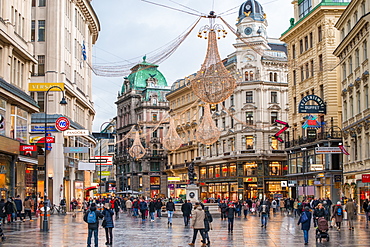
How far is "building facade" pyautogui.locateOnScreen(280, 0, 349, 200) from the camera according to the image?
56.3 meters

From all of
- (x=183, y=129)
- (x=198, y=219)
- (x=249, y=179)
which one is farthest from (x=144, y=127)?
(x=198, y=219)

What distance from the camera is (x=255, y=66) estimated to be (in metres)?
81.2

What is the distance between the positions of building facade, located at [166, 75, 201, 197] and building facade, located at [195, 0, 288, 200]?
1212 centimetres

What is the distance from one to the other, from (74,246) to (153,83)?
352 feet

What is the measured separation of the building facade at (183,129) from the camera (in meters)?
96.4

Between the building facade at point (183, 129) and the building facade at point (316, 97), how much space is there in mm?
30336

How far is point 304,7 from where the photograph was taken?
62531mm

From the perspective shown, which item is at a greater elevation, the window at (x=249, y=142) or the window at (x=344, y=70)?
the window at (x=344, y=70)

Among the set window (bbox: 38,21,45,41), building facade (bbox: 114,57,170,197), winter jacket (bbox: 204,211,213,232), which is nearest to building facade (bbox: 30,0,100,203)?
window (bbox: 38,21,45,41)

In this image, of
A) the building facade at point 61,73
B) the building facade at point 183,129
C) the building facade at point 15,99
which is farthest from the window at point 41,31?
the building facade at point 183,129

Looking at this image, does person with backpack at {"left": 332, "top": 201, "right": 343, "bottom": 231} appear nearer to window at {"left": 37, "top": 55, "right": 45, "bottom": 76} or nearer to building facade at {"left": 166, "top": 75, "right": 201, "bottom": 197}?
window at {"left": 37, "top": 55, "right": 45, "bottom": 76}

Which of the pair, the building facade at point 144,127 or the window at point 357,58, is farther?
the building facade at point 144,127

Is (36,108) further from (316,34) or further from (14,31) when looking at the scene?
(316,34)

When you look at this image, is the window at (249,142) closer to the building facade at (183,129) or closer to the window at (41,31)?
the building facade at (183,129)
